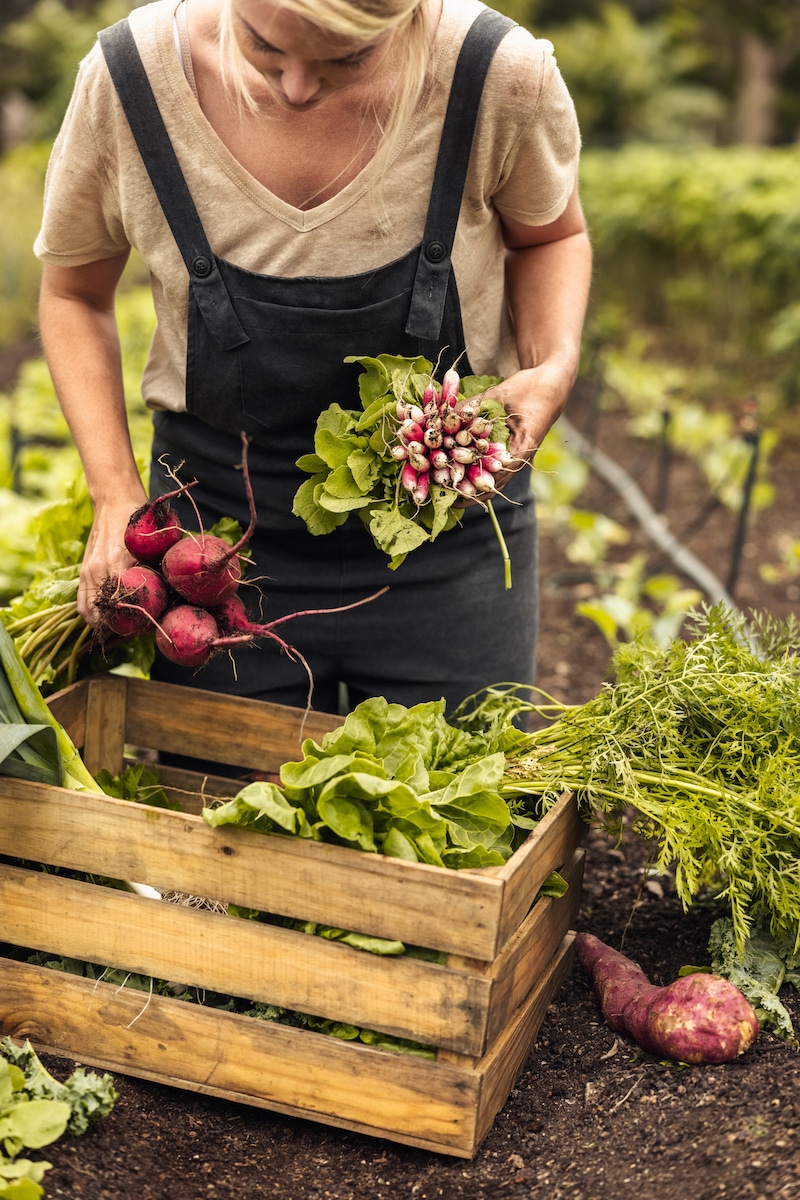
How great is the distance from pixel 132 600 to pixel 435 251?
899mm

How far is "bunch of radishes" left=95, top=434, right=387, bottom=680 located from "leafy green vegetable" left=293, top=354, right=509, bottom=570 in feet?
0.48

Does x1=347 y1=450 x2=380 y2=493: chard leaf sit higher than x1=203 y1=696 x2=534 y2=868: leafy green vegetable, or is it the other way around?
x1=347 y1=450 x2=380 y2=493: chard leaf

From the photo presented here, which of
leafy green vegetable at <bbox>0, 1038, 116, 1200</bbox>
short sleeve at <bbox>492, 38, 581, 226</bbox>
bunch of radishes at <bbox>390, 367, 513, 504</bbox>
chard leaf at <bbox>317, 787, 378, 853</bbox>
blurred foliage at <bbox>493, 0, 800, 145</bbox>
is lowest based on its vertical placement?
leafy green vegetable at <bbox>0, 1038, 116, 1200</bbox>

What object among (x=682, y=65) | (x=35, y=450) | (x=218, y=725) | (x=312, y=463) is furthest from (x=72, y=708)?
(x=682, y=65)

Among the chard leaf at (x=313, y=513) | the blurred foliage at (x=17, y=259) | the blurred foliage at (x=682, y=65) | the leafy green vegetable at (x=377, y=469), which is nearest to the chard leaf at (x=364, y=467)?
the leafy green vegetable at (x=377, y=469)

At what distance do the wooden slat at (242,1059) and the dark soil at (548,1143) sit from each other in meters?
0.07

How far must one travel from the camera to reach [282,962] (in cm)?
201

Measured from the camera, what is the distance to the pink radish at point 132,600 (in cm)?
224

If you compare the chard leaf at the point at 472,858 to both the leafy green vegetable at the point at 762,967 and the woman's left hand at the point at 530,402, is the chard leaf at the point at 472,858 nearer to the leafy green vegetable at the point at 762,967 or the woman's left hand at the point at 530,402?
→ the leafy green vegetable at the point at 762,967

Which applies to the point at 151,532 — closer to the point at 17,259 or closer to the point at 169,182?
the point at 169,182

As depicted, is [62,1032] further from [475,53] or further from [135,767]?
[475,53]

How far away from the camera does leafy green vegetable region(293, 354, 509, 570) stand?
2154mm

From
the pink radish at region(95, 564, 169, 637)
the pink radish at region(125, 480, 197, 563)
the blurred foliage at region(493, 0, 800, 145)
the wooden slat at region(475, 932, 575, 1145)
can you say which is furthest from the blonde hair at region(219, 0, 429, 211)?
the blurred foliage at region(493, 0, 800, 145)

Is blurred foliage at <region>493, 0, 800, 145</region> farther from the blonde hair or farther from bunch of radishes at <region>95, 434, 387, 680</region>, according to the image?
bunch of radishes at <region>95, 434, 387, 680</region>
